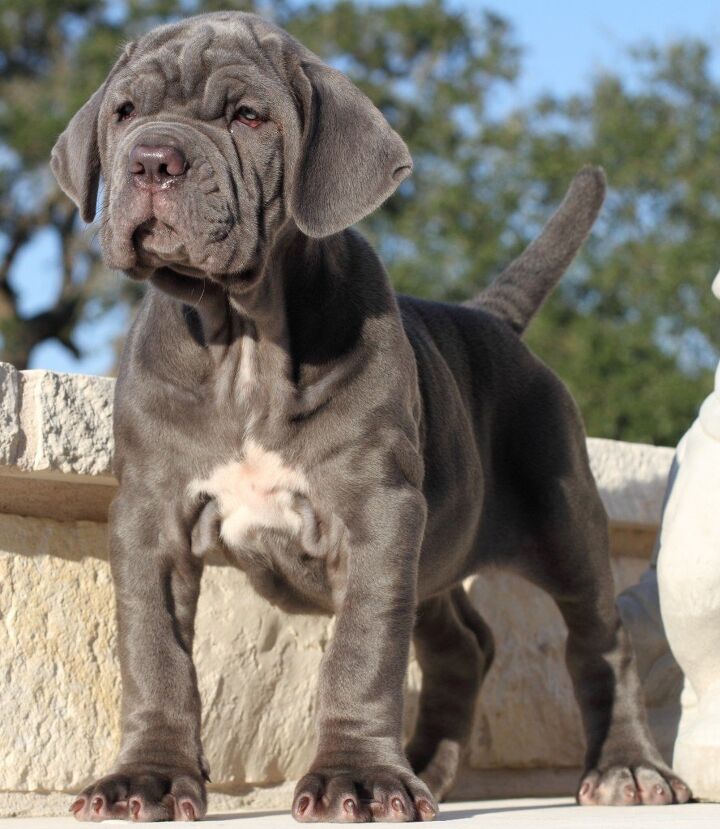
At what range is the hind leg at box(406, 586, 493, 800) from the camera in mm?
4711

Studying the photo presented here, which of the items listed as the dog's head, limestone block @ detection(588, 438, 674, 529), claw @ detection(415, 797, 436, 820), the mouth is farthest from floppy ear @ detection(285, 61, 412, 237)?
limestone block @ detection(588, 438, 674, 529)

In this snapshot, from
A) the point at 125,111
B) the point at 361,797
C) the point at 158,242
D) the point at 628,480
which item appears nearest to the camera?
the point at 361,797

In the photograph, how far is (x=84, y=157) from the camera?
393 cm

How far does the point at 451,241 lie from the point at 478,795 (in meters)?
16.0

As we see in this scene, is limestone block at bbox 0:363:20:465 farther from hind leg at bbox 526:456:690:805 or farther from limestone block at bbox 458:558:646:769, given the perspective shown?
limestone block at bbox 458:558:646:769

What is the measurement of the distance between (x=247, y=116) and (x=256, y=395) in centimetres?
69

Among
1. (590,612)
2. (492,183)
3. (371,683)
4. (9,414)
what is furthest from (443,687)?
(492,183)

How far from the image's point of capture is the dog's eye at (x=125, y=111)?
3738 mm

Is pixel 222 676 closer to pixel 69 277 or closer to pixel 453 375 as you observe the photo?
pixel 453 375

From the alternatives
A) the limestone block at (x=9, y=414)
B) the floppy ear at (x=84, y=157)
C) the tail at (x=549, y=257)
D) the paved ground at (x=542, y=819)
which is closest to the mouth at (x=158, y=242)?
the floppy ear at (x=84, y=157)

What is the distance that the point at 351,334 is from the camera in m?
3.80

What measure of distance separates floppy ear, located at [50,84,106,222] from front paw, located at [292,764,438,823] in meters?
1.60

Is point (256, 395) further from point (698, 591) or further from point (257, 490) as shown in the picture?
point (698, 591)

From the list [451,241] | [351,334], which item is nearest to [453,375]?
[351,334]
